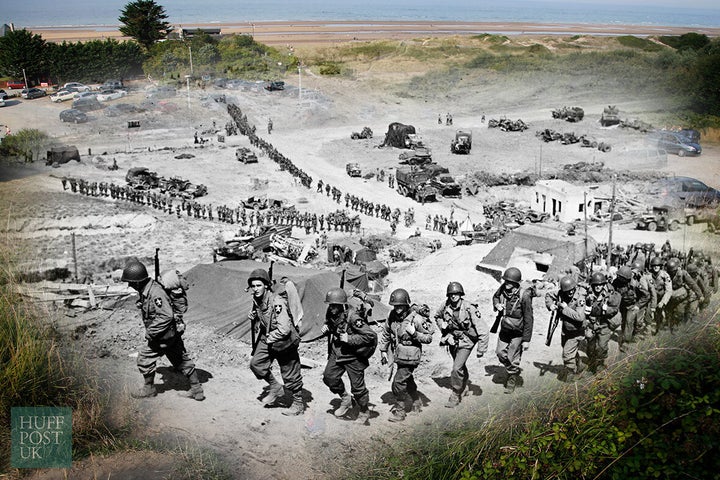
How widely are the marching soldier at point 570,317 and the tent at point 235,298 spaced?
390 centimetres

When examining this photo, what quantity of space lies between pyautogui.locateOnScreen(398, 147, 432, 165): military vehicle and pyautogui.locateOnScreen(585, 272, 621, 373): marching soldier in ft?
88.7

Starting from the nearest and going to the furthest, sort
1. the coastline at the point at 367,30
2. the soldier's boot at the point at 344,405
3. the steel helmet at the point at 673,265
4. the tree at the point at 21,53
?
the soldier's boot at the point at 344,405, the steel helmet at the point at 673,265, the tree at the point at 21,53, the coastline at the point at 367,30

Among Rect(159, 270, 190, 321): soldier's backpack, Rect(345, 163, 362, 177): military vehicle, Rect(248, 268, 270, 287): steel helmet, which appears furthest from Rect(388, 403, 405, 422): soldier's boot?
Rect(345, 163, 362, 177): military vehicle

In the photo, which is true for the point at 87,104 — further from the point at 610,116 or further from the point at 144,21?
the point at 610,116

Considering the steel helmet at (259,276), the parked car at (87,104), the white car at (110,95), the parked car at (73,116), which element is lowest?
the steel helmet at (259,276)

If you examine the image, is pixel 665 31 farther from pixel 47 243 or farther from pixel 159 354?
pixel 159 354

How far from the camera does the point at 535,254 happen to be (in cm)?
1589

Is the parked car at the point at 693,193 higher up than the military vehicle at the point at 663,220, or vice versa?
the parked car at the point at 693,193

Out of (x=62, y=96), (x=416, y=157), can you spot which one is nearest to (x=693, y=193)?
(x=62, y=96)

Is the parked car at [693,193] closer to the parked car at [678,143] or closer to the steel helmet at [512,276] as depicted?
the parked car at [678,143]

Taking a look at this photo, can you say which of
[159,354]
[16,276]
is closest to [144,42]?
[16,276]

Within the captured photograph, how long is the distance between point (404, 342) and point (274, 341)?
62.1 inches

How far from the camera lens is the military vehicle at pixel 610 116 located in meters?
39.4

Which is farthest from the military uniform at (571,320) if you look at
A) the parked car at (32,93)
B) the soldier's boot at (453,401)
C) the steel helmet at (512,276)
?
the parked car at (32,93)
